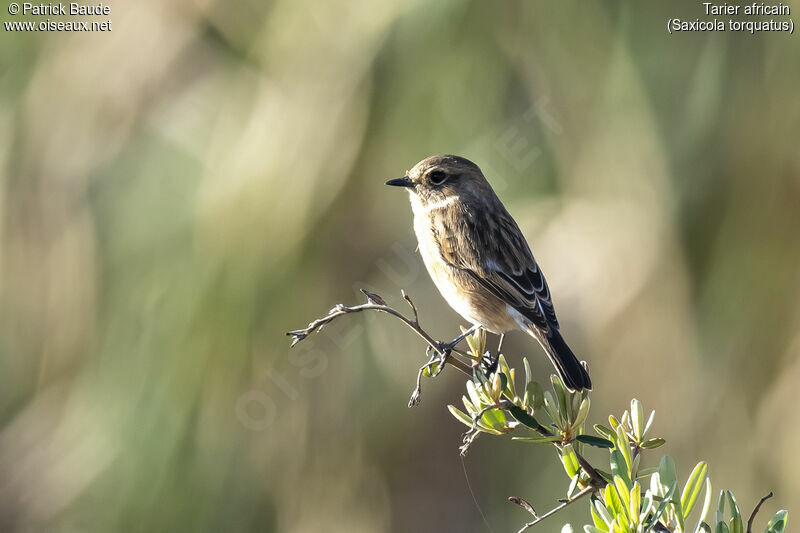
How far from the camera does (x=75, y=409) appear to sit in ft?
11.5

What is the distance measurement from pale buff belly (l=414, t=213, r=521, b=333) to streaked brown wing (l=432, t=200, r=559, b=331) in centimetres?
2

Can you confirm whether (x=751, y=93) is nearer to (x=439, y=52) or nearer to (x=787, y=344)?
(x=787, y=344)

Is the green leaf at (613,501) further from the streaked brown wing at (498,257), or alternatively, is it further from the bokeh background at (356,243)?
the bokeh background at (356,243)

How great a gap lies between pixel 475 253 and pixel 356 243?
0.67m

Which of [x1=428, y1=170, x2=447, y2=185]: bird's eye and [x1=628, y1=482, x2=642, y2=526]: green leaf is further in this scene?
[x1=428, y1=170, x2=447, y2=185]: bird's eye

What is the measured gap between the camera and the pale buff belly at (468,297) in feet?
9.01

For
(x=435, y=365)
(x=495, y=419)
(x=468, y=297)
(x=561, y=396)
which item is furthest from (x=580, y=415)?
(x=468, y=297)

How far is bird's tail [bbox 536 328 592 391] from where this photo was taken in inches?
79.1

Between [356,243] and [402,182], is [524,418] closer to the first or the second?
[402,182]

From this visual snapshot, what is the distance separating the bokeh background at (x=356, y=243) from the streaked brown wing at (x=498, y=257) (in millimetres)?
Result: 371

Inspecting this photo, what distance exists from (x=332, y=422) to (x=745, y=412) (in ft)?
5.32

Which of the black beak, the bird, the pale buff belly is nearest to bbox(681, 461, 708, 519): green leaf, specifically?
the bird

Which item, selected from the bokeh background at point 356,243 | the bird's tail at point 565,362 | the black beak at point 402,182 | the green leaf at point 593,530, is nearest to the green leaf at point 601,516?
the green leaf at point 593,530

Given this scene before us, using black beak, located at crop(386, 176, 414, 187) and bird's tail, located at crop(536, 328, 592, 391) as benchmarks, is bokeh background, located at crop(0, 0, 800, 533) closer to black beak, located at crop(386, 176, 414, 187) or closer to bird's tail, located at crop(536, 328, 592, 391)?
black beak, located at crop(386, 176, 414, 187)
